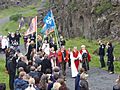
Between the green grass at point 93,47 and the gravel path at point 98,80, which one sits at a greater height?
the green grass at point 93,47

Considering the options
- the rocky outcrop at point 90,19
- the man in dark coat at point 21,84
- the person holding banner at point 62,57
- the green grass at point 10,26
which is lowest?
the man in dark coat at point 21,84

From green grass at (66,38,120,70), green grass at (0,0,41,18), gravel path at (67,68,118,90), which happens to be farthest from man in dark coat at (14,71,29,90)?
green grass at (0,0,41,18)

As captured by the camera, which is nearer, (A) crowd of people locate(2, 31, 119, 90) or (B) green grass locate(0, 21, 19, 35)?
(A) crowd of people locate(2, 31, 119, 90)

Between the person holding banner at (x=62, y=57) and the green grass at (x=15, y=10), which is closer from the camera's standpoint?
the person holding banner at (x=62, y=57)

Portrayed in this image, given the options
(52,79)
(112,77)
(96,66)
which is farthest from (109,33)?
(52,79)

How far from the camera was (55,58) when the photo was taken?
95.1ft

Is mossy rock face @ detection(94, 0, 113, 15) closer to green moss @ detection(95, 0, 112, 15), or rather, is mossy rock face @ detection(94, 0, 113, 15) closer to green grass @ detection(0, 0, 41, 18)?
green moss @ detection(95, 0, 112, 15)

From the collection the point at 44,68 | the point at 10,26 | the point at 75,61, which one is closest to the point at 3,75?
the point at 75,61

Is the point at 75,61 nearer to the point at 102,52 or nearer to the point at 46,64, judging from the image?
the point at 102,52

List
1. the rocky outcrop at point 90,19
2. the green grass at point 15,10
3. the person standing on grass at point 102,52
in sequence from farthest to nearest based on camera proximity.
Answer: the green grass at point 15,10 → the rocky outcrop at point 90,19 → the person standing on grass at point 102,52

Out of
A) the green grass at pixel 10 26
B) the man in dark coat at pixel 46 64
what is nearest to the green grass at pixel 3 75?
the man in dark coat at pixel 46 64

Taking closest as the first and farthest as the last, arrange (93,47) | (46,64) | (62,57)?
(46,64)
(62,57)
(93,47)

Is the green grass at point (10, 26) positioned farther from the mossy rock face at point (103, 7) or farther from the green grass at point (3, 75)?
the green grass at point (3, 75)

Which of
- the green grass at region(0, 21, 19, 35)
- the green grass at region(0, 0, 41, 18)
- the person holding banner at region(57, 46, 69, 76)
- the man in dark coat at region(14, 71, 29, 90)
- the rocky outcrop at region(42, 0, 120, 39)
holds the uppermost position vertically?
the green grass at region(0, 0, 41, 18)
